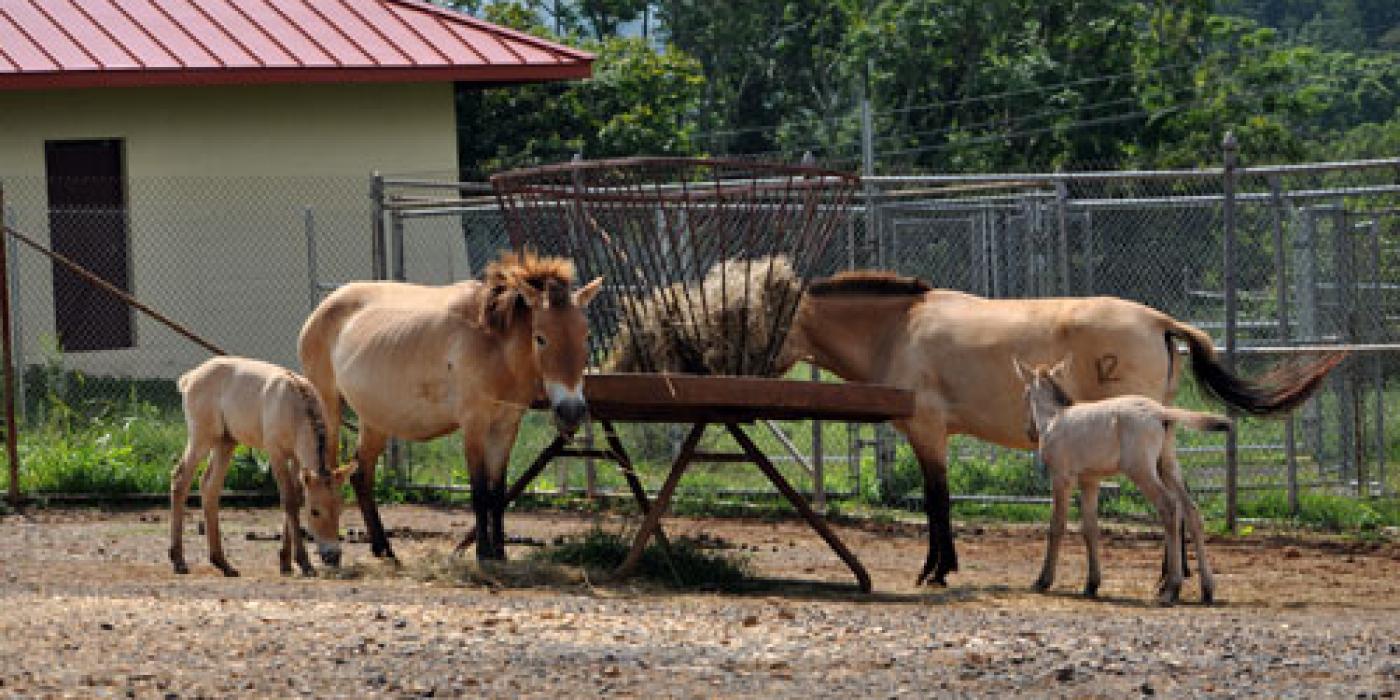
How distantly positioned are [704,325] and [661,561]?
1.33 meters

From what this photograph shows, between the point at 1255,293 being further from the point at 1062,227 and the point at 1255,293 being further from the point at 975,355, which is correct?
the point at 975,355

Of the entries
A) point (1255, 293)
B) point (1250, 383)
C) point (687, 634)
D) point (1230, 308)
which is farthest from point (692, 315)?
point (1255, 293)

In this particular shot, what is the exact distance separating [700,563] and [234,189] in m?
11.9

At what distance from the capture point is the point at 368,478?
1339 centimetres

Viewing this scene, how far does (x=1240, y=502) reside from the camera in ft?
48.4

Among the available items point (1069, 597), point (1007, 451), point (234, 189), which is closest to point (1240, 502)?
point (1007, 451)

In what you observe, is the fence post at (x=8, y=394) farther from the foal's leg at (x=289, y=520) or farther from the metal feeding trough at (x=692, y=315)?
the metal feeding trough at (x=692, y=315)

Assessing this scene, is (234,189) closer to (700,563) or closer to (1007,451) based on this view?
(1007,451)

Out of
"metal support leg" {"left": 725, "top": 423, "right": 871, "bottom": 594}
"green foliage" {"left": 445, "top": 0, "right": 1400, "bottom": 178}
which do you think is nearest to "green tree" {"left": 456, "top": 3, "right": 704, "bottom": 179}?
"green foliage" {"left": 445, "top": 0, "right": 1400, "bottom": 178}

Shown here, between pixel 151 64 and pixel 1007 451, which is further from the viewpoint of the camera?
pixel 151 64

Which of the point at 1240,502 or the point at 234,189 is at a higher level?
the point at 234,189

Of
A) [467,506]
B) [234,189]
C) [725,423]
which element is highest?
[234,189]

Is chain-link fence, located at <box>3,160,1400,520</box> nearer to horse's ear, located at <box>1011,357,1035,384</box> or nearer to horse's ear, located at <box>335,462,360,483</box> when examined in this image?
horse's ear, located at <box>1011,357,1035,384</box>

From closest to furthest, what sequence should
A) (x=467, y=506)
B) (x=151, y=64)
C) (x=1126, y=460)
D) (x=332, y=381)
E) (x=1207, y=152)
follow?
(x=1126, y=460) → (x=332, y=381) → (x=467, y=506) → (x=151, y=64) → (x=1207, y=152)
